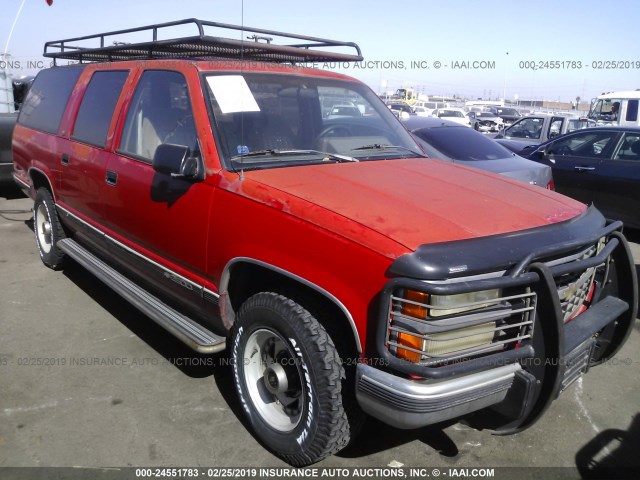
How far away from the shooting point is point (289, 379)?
9.58ft

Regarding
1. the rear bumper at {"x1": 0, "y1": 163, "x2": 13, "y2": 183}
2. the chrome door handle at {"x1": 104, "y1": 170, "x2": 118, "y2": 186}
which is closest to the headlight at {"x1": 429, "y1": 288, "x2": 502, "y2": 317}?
the chrome door handle at {"x1": 104, "y1": 170, "x2": 118, "y2": 186}

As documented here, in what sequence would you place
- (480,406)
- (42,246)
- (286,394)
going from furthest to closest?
(42,246) < (286,394) < (480,406)

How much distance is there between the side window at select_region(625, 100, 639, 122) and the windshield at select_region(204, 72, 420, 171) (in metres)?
17.8

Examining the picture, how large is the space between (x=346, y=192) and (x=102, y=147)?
2.29 metres

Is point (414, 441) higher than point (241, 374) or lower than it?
lower

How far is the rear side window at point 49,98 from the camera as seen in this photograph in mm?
5145

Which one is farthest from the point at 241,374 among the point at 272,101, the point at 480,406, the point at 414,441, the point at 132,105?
the point at 132,105

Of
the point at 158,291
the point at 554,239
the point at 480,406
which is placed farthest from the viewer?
the point at 158,291

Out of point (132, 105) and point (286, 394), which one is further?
point (132, 105)

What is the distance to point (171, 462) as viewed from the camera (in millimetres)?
2895

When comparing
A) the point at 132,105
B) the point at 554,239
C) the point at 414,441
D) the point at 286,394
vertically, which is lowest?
the point at 414,441

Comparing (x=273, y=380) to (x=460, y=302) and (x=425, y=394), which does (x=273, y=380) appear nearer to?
(x=425, y=394)

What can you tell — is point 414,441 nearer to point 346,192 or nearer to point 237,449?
point 237,449

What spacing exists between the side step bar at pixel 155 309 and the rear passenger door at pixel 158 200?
0.11m
